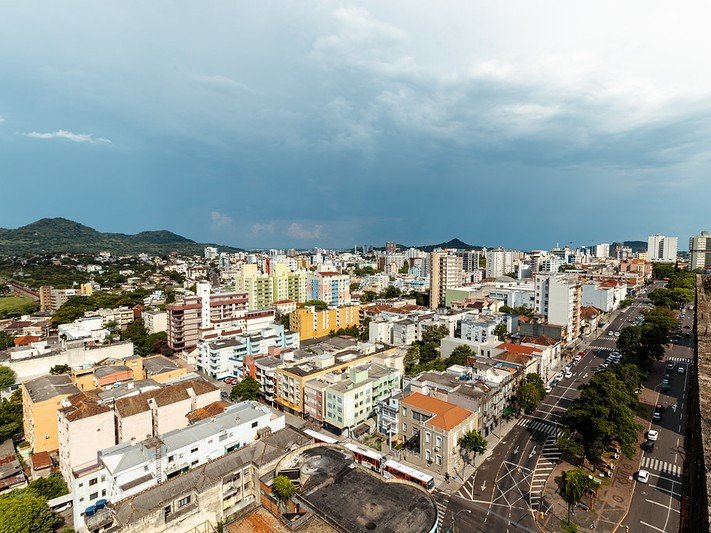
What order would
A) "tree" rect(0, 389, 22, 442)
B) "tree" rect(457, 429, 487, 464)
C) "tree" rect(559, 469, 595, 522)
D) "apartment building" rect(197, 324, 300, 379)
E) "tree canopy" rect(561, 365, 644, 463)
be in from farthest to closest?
"apartment building" rect(197, 324, 300, 379), "tree" rect(0, 389, 22, 442), "tree" rect(457, 429, 487, 464), "tree canopy" rect(561, 365, 644, 463), "tree" rect(559, 469, 595, 522)

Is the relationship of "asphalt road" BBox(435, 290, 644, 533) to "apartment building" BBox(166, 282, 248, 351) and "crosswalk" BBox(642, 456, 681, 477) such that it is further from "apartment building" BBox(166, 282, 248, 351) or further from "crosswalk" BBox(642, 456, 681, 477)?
"apartment building" BBox(166, 282, 248, 351)

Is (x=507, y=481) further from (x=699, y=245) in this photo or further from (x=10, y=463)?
(x=699, y=245)

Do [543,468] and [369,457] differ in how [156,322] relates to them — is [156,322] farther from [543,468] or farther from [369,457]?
[543,468]

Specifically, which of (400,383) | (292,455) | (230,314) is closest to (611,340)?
(400,383)

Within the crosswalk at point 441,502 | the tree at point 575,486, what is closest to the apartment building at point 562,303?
the tree at point 575,486

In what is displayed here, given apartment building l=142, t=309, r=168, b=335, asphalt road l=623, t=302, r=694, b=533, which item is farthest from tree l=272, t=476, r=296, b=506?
apartment building l=142, t=309, r=168, b=335

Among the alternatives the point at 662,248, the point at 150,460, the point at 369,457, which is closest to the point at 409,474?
the point at 369,457

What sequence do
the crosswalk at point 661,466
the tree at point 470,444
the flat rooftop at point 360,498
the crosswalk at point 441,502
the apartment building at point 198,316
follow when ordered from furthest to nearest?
the apartment building at point 198,316 → the tree at point 470,444 → the crosswalk at point 661,466 → the crosswalk at point 441,502 → the flat rooftop at point 360,498

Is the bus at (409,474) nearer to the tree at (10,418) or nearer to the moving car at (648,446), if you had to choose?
the moving car at (648,446)
